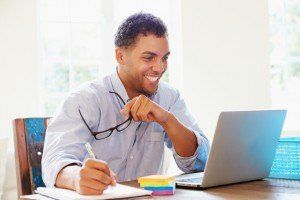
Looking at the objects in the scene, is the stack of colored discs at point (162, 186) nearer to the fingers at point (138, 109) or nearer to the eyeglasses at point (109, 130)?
the fingers at point (138, 109)

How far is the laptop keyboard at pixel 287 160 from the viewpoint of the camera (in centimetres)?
155

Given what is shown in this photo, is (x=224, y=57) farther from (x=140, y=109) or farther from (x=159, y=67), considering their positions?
(x=140, y=109)

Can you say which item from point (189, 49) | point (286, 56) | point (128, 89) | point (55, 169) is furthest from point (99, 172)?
point (286, 56)

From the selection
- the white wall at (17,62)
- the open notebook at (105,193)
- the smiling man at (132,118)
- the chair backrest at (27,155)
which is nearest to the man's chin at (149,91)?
the smiling man at (132,118)

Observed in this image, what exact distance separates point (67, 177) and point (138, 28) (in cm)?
75

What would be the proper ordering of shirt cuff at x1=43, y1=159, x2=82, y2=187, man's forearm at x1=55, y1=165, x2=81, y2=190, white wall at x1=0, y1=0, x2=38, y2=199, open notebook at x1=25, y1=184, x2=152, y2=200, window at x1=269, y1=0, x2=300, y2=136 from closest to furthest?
1. open notebook at x1=25, y1=184, x2=152, y2=200
2. man's forearm at x1=55, y1=165, x2=81, y2=190
3. shirt cuff at x1=43, y1=159, x2=82, y2=187
4. white wall at x1=0, y1=0, x2=38, y2=199
5. window at x1=269, y1=0, x2=300, y2=136

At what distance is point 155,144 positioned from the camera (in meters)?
2.00

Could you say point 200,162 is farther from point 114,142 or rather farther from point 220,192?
point 220,192

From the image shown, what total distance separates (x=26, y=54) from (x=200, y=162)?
2.43 m

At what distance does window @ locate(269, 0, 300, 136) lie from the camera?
15.1 feet

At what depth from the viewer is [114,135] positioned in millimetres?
1896

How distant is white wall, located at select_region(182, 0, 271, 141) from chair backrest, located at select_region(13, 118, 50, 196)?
101 inches

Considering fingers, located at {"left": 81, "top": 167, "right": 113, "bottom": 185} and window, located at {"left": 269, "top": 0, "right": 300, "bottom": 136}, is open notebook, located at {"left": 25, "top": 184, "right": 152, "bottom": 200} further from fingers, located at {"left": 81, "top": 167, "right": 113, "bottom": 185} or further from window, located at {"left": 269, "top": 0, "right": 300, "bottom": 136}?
window, located at {"left": 269, "top": 0, "right": 300, "bottom": 136}

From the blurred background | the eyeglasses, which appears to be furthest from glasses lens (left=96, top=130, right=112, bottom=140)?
the blurred background
